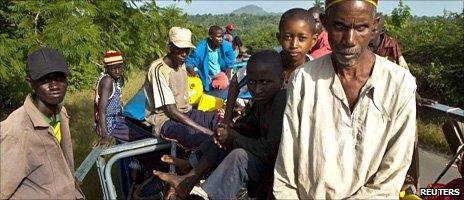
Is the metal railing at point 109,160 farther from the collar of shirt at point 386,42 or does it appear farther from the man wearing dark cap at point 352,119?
the collar of shirt at point 386,42

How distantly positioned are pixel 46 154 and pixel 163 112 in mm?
1287

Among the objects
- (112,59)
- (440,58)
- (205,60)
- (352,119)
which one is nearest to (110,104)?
(112,59)

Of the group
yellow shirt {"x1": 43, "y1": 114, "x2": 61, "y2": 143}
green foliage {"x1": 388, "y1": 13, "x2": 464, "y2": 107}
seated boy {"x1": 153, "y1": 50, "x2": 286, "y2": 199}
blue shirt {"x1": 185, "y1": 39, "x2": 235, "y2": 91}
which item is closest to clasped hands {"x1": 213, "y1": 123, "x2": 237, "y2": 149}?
seated boy {"x1": 153, "y1": 50, "x2": 286, "y2": 199}

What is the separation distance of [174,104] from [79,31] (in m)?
2.47

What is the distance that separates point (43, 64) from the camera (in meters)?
2.28

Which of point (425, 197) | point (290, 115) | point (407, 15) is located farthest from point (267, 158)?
point (407, 15)

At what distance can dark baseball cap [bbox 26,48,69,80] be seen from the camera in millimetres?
2270

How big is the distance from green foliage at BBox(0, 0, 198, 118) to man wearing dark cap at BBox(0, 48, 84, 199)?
9.87 feet

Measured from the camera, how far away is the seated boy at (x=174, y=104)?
3.23 meters

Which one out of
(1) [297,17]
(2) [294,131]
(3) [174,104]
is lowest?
(3) [174,104]

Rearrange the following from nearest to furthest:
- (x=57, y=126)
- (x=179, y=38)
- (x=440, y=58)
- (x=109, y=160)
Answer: (x=57, y=126)
(x=109, y=160)
(x=179, y=38)
(x=440, y=58)

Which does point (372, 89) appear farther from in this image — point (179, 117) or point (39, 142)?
point (179, 117)

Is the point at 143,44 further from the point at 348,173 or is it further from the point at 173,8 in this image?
the point at 348,173

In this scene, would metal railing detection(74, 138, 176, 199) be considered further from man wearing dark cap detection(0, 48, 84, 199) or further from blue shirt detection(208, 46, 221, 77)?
blue shirt detection(208, 46, 221, 77)
